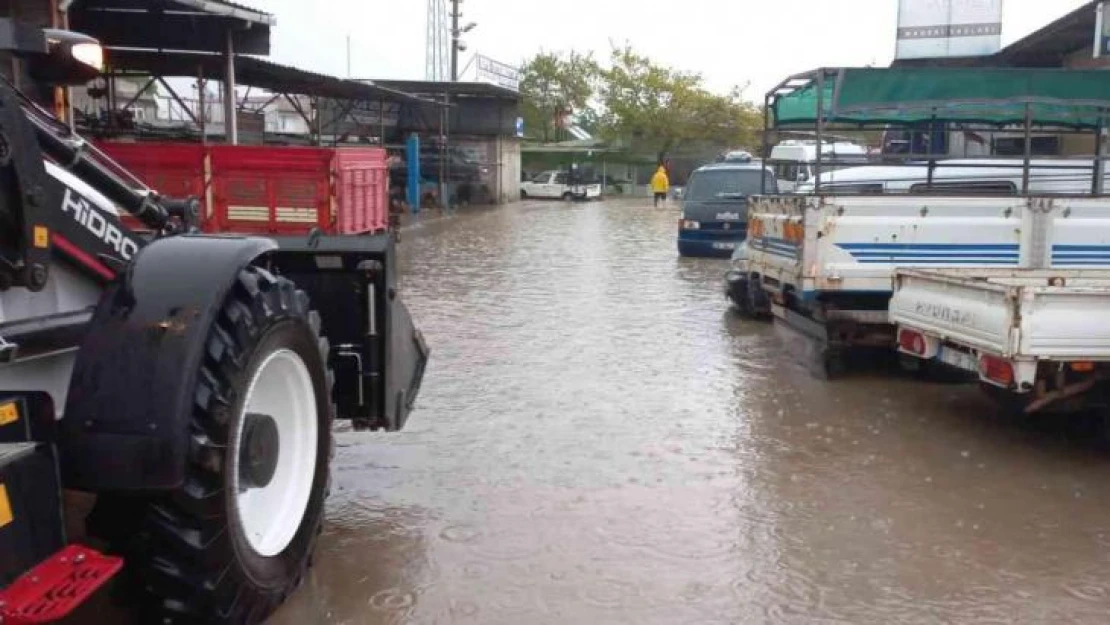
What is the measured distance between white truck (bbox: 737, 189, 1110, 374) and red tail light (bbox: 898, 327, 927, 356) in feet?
2.70

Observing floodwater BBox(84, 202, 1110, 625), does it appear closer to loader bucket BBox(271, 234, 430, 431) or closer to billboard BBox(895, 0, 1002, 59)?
loader bucket BBox(271, 234, 430, 431)

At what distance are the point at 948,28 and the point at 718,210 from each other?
4.62 m

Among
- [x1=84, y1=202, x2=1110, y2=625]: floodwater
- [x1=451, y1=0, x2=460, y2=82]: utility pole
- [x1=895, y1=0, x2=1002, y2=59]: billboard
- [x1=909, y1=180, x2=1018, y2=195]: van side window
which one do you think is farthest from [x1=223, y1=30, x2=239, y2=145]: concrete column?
[x1=451, y1=0, x2=460, y2=82]: utility pole

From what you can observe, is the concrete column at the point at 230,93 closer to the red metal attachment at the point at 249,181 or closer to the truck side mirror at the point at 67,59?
the red metal attachment at the point at 249,181

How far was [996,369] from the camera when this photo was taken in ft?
20.1

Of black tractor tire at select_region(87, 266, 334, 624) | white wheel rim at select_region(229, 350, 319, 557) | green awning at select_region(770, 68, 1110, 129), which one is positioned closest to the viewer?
black tractor tire at select_region(87, 266, 334, 624)


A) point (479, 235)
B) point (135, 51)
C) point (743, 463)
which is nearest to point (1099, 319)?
point (743, 463)

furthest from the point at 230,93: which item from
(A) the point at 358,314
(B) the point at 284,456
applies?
(B) the point at 284,456

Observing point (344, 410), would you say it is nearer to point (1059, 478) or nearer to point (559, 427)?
point (559, 427)

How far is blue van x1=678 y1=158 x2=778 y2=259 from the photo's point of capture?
58.5ft

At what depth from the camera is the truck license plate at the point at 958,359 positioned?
647 centimetres

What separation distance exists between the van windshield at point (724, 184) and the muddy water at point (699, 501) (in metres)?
8.33

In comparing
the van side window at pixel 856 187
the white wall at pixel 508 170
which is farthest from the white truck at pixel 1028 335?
the white wall at pixel 508 170

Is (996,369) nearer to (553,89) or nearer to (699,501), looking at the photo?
(699,501)
